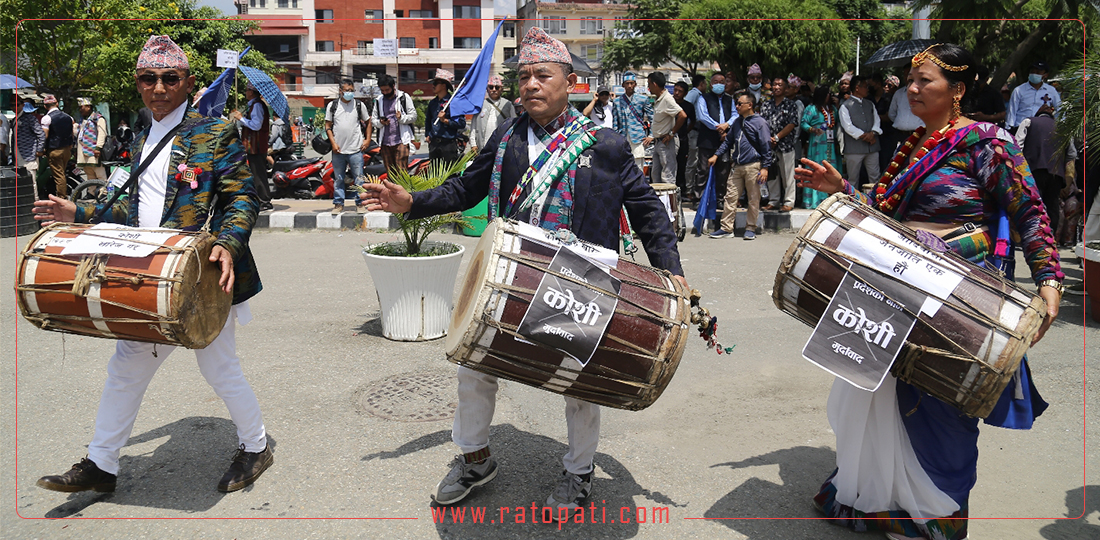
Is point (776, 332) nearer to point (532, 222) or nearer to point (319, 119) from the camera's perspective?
point (532, 222)

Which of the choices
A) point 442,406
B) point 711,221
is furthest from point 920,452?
point 711,221

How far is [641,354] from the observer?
2709 millimetres

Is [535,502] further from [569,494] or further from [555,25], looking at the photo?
[555,25]

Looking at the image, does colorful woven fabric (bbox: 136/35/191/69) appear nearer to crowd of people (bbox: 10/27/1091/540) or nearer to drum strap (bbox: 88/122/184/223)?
crowd of people (bbox: 10/27/1091/540)

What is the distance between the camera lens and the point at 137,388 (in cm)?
351

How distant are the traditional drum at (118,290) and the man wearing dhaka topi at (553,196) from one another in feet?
2.52

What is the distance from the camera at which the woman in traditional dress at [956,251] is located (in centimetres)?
299

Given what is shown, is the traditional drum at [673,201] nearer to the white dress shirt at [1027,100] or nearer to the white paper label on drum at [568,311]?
the white dress shirt at [1027,100]

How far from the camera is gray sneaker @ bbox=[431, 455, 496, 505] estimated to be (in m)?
3.42

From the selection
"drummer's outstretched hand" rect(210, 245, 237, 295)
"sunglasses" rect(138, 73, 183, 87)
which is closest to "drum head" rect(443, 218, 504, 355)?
"drummer's outstretched hand" rect(210, 245, 237, 295)

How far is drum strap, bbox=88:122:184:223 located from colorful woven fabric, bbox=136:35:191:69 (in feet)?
0.91

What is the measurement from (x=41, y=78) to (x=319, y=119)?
64.5 ft

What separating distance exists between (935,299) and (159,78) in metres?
3.22

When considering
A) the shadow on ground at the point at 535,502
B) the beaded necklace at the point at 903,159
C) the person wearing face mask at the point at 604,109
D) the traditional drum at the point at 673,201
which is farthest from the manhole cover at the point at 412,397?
the person wearing face mask at the point at 604,109
